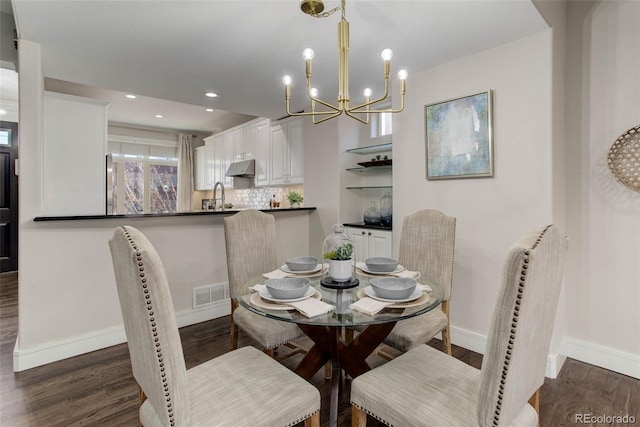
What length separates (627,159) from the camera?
82.0 inches

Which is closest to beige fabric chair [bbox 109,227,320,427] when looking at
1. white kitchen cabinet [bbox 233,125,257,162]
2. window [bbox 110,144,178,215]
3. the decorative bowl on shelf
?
the decorative bowl on shelf

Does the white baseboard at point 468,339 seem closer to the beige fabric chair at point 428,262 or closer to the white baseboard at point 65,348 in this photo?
the beige fabric chair at point 428,262

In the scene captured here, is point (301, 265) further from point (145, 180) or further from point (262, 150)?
point (145, 180)

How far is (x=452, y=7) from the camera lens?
187 centimetres

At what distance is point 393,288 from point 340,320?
0.36 m

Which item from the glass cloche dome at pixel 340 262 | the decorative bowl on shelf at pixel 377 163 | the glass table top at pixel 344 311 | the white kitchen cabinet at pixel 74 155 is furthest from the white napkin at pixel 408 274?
the white kitchen cabinet at pixel 74 155

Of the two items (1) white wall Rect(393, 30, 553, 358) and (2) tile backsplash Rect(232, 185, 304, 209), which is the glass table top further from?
(2) tile backsplash Rect(232, 185, 304, 209)

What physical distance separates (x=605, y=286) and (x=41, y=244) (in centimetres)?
399

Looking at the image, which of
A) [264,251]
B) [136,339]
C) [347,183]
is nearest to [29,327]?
[264,251]

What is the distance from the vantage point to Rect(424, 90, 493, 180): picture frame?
2395 millimetres

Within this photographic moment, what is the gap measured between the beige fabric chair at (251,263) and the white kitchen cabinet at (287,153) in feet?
6.35

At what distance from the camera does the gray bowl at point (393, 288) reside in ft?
4.72

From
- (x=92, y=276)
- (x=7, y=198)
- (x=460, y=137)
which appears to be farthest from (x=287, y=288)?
(x=7, y=198)

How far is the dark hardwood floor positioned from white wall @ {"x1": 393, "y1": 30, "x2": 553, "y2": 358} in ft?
1.80
